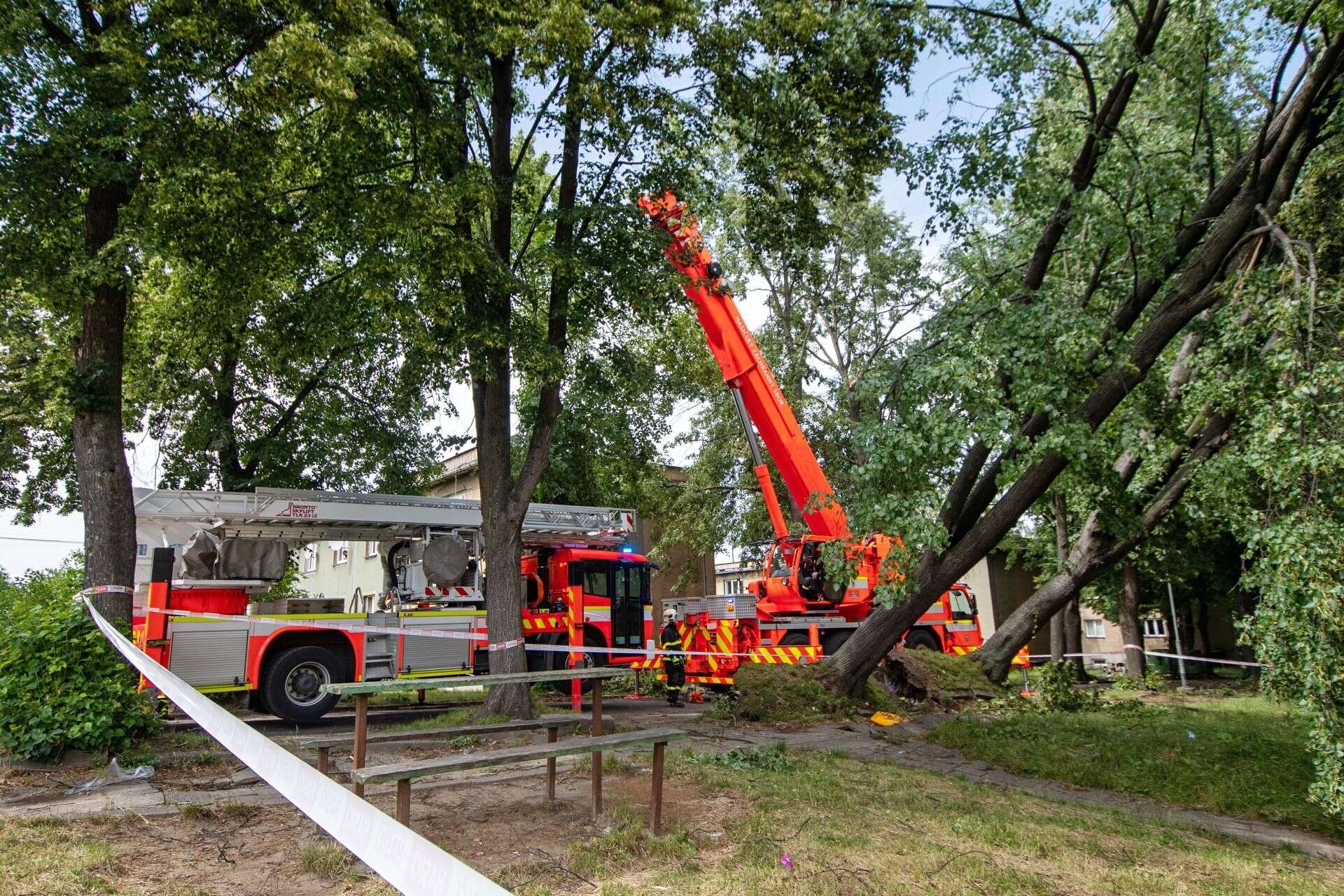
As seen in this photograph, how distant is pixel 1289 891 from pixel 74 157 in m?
10.9

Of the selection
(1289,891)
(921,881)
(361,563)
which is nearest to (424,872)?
(921,881)

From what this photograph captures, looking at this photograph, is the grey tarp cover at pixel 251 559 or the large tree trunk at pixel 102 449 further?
the grey tarp cover at pixel 251 559

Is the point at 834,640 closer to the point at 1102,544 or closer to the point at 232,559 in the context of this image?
the point at 1102,544

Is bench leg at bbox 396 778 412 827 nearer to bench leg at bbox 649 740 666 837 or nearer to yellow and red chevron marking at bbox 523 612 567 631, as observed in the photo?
bench leg at bbox 649 740 666 837

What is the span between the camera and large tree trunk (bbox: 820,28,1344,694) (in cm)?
931

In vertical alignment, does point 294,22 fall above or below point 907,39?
below

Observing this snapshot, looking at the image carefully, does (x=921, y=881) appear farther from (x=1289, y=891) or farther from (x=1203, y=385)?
(x=1203, y=385)

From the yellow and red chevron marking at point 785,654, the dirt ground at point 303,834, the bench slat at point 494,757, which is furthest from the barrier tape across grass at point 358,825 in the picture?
the yellow and red chevron marking at point 785,654

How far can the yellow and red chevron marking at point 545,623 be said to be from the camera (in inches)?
550

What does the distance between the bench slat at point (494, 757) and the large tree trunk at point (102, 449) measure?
5388 millimetres

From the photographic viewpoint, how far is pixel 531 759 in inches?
207

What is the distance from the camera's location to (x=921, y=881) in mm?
4691

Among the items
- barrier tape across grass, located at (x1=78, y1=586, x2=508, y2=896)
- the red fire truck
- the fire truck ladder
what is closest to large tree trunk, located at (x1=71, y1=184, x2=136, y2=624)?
the red fire truck

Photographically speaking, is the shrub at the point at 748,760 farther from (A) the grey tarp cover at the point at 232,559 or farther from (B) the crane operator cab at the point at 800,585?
(B) the crane operator cab at the point at 800,585
